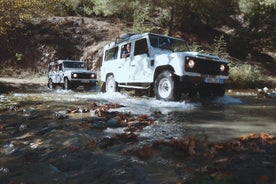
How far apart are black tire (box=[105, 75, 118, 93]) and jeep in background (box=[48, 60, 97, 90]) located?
3860 mm

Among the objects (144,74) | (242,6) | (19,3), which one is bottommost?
(144,74)

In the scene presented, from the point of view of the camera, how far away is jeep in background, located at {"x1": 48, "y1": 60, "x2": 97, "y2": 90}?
19.0m

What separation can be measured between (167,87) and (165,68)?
651mm

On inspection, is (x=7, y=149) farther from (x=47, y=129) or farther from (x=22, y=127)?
(x=22, y=127)

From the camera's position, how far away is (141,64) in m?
12.2

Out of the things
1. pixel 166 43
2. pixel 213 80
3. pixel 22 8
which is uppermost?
pixel 22 8

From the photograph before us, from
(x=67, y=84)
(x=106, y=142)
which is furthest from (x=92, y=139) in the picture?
(x=67, y=84)

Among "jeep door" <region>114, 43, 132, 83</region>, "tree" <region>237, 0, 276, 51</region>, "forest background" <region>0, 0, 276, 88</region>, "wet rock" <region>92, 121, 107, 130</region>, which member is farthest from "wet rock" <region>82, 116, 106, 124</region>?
"tree" <region>237, 0, 276, 51</region>

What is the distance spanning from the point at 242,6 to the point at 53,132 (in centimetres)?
2368

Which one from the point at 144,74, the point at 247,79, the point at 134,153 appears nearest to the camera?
the point at 134,153

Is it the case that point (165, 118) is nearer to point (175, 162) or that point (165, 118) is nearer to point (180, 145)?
point (180, 145)

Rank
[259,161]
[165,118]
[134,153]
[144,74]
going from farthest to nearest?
[144,74] < [165,118] < [134,153] < [259,161]

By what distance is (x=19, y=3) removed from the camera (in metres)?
16.8

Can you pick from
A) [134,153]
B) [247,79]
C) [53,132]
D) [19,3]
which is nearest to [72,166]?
[134,153]
